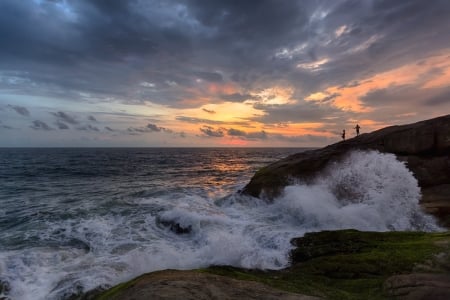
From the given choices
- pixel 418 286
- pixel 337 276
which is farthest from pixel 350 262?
pixel 418 286

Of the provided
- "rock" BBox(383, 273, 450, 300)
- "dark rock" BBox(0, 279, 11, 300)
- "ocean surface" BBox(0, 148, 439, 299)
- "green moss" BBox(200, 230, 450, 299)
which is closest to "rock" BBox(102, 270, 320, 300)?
"green moss" BBox(200, 230, 450, 299)

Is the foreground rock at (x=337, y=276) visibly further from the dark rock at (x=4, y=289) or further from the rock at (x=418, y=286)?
the dark rock at (x=4, y=289)

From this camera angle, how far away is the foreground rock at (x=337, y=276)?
655 cm

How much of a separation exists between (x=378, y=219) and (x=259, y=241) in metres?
7.05

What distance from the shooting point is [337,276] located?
8.42 m

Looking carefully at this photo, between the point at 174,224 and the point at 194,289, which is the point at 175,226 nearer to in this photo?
the point at 174,224

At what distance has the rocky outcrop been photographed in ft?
65.8

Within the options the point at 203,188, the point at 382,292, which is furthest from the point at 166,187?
the point at 382,292

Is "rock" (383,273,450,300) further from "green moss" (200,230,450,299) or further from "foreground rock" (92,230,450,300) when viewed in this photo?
"green moss" (200,230,450,299)

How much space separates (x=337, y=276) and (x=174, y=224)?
33.2 ft

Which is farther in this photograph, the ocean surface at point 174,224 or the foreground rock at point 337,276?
the ocean surface at point 174,224

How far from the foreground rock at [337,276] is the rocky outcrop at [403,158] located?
32.3 feet

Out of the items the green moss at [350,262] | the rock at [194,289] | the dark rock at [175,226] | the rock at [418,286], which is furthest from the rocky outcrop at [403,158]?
the rock at [194,289]

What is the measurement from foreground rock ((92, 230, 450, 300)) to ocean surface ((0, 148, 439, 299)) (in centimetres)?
152
